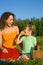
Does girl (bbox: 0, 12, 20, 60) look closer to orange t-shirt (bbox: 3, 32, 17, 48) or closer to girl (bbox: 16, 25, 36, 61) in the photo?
orange t-shirt (bbox: 3, 32, 17, 48)

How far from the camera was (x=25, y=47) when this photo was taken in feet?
25.7

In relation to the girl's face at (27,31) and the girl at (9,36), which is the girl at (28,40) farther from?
the girl at (9,36)

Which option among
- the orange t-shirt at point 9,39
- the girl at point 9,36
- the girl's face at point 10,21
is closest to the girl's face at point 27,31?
the girl at point 9,36

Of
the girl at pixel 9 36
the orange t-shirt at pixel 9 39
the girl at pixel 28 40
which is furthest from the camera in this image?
the girl at pixel 28 40

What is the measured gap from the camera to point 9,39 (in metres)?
7.25

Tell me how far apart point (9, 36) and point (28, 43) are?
84 cm

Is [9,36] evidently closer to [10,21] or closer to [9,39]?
[9,39]

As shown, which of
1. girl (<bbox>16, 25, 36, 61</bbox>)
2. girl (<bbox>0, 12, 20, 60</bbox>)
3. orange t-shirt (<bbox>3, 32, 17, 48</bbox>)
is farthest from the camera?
girl (<bbox>16, 25, 36, 61</bbox>)

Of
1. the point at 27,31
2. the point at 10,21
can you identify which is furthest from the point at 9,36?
the point at 27,31

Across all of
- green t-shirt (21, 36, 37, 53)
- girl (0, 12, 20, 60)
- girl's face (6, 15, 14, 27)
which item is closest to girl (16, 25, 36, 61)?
A: green t-shirt (21, 36, 37, 53)

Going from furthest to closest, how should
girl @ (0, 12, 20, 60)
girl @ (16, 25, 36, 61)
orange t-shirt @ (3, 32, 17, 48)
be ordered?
1. girl @ (16, 25, 36, 61)
2. orange t-shirt @ (3, 32, 17, 48)
3. girl @ (0, 12, 20, 60)

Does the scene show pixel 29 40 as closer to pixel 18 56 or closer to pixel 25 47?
pixel 25 47

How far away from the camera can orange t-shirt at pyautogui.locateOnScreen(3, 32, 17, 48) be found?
719 centimetres

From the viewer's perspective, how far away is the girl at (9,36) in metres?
7.02
